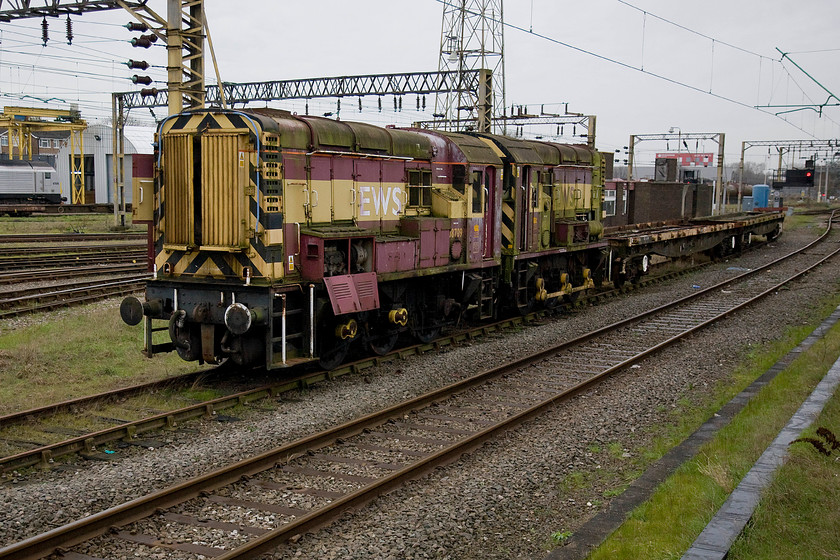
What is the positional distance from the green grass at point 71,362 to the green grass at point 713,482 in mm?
7198

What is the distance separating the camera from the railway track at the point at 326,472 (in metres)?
6.02

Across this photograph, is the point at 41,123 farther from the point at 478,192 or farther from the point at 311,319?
the point at 311,319

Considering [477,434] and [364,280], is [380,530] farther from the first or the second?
[364,280]

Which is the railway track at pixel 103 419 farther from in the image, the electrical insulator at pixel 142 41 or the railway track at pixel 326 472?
the electrical insulator at pixel 142 41

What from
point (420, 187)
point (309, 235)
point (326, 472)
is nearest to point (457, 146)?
point (420, 187)

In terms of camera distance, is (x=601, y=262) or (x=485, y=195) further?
(x=601, y=262)

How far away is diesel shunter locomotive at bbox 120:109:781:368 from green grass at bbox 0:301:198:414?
2.61ft

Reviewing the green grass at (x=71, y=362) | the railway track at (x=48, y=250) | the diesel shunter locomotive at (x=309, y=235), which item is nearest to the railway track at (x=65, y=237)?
the railway track at (x=48, y=250)

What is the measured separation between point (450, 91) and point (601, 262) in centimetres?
1779

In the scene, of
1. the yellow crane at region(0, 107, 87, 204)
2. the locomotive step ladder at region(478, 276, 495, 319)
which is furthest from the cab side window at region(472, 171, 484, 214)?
the yellow crane at region(0, 107, 87, 204)

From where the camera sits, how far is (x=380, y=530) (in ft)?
20.9

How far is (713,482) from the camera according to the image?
690 cm

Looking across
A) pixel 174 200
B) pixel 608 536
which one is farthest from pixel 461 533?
pixel 174 200

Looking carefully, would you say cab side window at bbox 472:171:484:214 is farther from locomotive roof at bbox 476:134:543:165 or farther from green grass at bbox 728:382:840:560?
green grass at bbox 728:382:840:560
